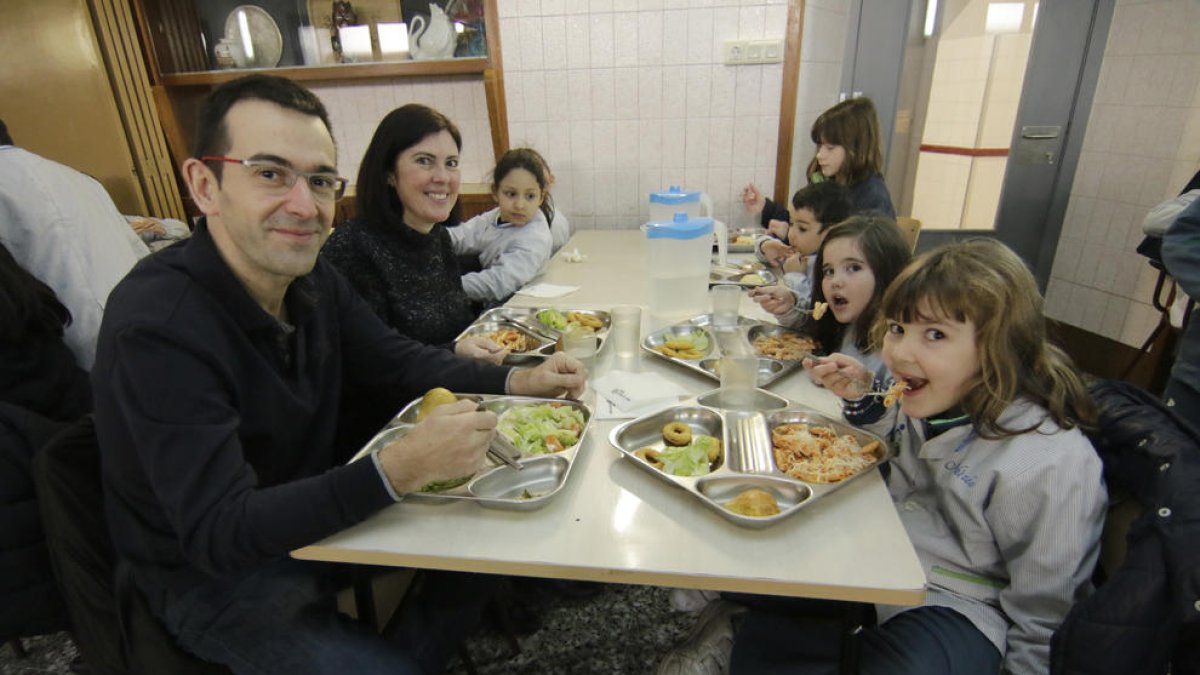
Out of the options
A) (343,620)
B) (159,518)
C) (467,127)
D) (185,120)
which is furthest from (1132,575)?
(185,120)

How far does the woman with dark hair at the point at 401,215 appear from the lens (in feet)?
6.30

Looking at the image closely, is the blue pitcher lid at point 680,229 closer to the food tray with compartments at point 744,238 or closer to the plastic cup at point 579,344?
the plastic cup at point 579,344

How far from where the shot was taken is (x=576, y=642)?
6.19 ft

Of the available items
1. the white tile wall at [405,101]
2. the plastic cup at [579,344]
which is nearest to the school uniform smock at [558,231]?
the white tile wall at [405,101]

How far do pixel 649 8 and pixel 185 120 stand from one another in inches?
120

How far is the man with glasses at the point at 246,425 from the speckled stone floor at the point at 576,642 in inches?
22.0

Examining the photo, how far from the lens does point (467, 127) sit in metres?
3.96

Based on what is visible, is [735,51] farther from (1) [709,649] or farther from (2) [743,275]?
(1) [709,649]

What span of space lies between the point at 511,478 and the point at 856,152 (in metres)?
2.29

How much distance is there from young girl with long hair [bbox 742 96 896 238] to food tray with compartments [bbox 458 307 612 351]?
1.30 metres

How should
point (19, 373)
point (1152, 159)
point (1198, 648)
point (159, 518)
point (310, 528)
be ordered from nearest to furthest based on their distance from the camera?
point (1198, 648) < point (310, 528) < point (159, 518) < point (19, 373) < point (1152, 159)

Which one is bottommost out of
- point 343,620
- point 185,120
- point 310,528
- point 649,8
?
Answer: point 343,620

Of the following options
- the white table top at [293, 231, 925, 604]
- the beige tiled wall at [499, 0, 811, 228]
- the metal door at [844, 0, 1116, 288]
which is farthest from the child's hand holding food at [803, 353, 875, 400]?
the metal door at [844, 0, 1116, 288]

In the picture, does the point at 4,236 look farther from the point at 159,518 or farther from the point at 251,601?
the point at 251,601
